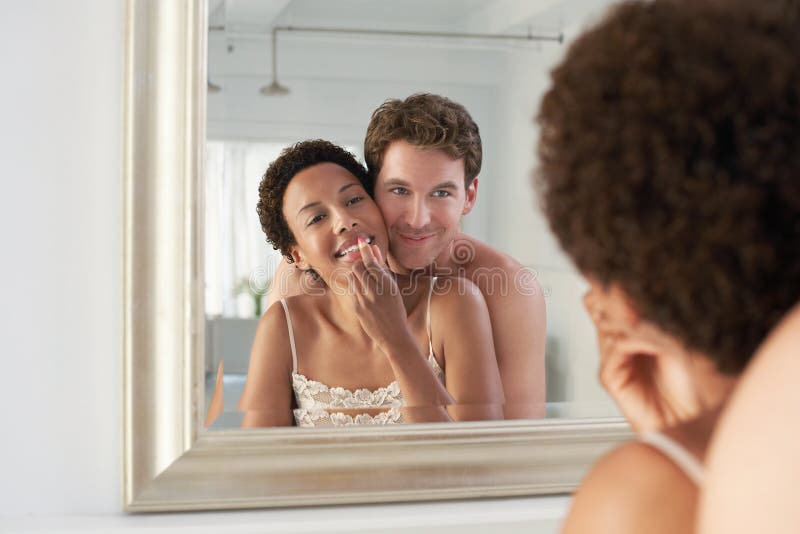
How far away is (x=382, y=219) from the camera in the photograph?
92 centimetres

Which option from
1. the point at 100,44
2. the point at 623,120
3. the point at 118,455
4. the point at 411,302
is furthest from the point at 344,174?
the point at 623,120

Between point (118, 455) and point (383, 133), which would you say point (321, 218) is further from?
point (118, 455)

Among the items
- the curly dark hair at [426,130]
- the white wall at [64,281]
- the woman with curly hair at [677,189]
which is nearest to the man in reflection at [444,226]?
the curly dark hair at [426,130]

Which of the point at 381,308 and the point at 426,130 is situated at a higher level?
the point at 426,130

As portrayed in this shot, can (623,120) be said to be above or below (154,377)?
above

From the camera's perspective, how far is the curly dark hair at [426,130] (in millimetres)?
912

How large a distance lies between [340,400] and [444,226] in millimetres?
240

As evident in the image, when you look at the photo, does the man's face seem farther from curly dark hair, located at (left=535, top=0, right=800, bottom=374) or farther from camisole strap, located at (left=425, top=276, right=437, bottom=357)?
curly dark hair, located at (left=535, top=0, right=800, bottom=374)

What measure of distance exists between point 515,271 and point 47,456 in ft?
1.92

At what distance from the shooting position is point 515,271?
3.17ft

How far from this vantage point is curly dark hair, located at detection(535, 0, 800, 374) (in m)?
0.36

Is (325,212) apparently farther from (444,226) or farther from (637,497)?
(637,497)

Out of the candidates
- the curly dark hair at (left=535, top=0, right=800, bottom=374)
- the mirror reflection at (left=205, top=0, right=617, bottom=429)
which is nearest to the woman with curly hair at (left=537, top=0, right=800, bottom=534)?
the curly dark hair at (left=535, top=0, right=800, bottom=374)

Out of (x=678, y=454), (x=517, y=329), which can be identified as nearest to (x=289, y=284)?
(x=517, y=329)
